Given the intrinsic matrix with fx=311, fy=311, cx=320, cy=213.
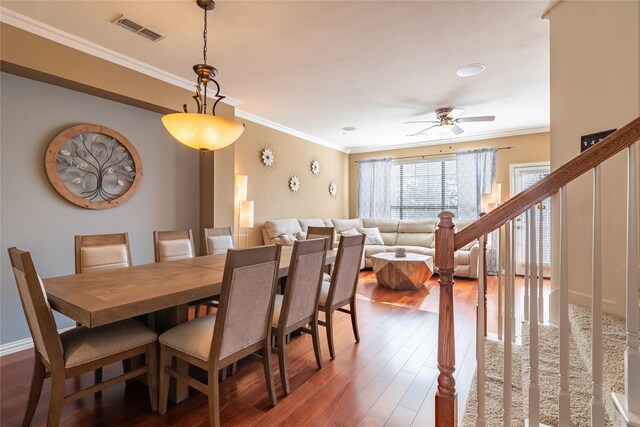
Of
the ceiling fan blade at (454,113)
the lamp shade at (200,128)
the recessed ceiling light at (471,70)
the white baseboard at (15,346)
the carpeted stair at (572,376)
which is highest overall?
the recessed ceiling light at (471,70)

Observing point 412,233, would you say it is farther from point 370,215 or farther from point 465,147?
point 465,147

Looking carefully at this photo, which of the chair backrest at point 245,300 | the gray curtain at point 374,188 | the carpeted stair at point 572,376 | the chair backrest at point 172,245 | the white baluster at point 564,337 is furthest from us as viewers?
the gray curtain at point 374,188

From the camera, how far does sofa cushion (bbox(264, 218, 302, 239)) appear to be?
494 cm

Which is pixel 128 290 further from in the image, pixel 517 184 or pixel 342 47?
pixel 517 184

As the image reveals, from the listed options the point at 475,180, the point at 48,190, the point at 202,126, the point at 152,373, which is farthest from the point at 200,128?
the point at 475,180

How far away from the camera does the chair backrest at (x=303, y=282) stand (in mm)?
2051

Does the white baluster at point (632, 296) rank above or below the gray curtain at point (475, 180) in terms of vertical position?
below

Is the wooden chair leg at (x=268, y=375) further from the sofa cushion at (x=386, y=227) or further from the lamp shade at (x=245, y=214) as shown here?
the sofa cushion at (x=386, y=227)

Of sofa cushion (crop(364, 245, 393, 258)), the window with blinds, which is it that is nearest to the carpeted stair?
sofa cushion (crop(364, 245, 393, 258))

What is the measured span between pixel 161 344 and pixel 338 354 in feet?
4.59

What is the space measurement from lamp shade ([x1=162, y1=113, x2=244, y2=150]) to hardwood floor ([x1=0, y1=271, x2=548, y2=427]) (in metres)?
1.69

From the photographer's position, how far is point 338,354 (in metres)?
2.61

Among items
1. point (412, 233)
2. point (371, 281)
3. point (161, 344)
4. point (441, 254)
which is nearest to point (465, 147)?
point (412, 233)

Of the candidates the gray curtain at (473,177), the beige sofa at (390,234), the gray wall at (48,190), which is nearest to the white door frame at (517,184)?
the gray curtain at (473,177)
